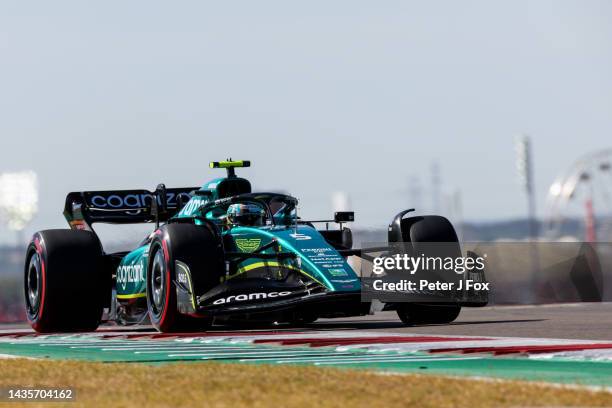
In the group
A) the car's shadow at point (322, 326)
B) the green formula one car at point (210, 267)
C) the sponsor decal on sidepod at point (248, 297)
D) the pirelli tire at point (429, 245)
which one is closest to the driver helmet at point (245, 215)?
the green formula one car at point (210, 267)

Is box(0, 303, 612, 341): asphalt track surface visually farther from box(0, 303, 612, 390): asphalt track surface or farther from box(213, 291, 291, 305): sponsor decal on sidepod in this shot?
box(213, 291, 291, 305): sponsor decal on sidepod

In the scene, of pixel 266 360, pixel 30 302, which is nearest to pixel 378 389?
pixel 266 360

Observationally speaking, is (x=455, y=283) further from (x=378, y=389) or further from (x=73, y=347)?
(x=378, y=389)

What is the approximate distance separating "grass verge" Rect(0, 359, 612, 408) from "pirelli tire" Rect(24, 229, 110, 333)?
7.74 m

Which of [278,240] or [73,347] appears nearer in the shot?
[73,347]

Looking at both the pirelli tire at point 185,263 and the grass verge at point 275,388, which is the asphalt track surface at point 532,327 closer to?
the pirelli tire at point 185,263

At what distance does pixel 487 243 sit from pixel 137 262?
11.1 m

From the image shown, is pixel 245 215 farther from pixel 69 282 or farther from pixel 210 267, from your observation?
pixel 69 282

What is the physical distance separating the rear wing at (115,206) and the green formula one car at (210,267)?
0.07 ft

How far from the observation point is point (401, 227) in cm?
1797

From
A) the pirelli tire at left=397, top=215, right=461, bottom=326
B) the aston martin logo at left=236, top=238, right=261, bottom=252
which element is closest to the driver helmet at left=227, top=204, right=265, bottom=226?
the aston martin logo at left=236, top=238, right=261, bottom=252

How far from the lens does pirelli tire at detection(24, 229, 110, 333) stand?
18703 mm

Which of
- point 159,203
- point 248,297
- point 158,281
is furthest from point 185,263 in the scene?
point 159,203

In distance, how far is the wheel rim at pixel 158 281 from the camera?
16.9 m
